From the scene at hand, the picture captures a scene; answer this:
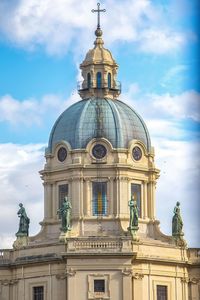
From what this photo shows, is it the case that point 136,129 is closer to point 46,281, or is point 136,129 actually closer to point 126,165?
Result: point 126,165

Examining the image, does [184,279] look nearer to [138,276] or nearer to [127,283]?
[138,276]

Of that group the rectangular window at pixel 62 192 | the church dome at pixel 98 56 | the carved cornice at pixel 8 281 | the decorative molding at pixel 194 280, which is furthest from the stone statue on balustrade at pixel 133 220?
the church dome at pixel 98 56

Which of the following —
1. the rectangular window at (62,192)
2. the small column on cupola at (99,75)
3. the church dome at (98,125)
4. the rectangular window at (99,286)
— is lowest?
the rectangular window at (99,286)

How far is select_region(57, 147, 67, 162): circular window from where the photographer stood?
396 feet

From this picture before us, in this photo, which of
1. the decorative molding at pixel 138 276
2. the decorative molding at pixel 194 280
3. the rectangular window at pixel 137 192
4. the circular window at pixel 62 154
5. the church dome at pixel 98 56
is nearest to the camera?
the decorative molding at pixel 138 276

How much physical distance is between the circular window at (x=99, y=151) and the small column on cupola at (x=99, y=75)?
6030mm

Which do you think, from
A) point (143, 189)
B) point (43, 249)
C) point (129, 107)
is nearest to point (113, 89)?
point (129, 107)

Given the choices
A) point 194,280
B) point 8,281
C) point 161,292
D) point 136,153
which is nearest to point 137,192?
point 136,153

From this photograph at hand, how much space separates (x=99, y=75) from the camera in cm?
12356

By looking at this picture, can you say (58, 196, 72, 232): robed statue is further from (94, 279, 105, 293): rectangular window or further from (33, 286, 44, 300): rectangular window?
(33, 286, 44, 300): rectangular window

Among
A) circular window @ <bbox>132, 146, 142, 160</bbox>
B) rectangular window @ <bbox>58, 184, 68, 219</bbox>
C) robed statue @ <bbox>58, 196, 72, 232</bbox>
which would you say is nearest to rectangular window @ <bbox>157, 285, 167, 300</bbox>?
robed statue @ <bbox>58, 196, 72, 232</bbox>

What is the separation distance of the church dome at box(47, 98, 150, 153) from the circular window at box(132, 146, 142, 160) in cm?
103

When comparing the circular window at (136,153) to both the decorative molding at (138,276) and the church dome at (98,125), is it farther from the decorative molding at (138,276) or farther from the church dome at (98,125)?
the decorative molding at (138,276)

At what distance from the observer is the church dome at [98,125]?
120 m
